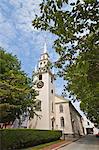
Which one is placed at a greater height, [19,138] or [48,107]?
[48,107]

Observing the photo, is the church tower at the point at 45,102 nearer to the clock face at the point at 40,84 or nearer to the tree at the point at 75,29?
the clock face at the point at 40,84

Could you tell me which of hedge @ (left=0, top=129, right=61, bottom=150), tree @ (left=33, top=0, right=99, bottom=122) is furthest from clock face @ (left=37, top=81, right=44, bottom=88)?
tree @ (left=33, top=0, right=99, bottom=122)

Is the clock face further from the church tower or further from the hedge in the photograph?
the hedge

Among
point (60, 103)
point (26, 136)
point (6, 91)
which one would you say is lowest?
point (26, 136)

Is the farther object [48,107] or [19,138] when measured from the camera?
[48,107]

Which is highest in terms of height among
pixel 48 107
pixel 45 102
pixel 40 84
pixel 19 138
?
pixel 40 84

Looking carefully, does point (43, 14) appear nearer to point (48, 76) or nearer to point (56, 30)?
point (56, 30)

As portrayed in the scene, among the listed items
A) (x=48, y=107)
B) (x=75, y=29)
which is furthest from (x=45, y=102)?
(x=75, y=29)

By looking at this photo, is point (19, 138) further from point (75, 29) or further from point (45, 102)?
point (45, 102)

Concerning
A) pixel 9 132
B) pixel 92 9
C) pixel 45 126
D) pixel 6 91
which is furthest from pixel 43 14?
pixel 45 126

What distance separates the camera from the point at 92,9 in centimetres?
893

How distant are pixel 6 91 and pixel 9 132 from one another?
332 cm

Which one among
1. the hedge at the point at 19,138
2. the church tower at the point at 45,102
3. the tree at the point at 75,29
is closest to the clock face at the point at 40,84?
the church tower at the point at 45,102

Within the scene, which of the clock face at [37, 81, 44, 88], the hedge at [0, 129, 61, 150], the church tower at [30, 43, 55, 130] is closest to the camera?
the hedge at [0, 129, 61, 150]
